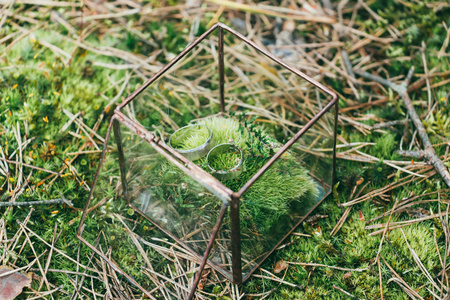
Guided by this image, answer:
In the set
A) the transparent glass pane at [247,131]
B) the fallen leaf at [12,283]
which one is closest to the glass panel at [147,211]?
the transparent glass pane at [247,131]

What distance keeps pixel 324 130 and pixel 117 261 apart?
3.31ft

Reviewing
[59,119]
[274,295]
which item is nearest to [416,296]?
[274,295]

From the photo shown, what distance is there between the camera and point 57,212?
2082 mm

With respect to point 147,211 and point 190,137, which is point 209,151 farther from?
point 147,211

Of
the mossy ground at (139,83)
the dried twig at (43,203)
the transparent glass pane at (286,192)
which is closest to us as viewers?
the transparent glass pane at (286,192)

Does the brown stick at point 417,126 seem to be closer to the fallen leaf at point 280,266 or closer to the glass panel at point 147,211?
the fallen leaf at point 280,266

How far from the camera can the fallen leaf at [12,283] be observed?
1847 millimetres

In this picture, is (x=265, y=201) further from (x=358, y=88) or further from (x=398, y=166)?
(x=358, y=88)

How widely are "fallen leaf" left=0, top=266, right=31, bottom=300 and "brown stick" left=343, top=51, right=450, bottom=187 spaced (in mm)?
1753

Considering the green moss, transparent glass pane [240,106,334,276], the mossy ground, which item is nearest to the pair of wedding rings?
the green moss

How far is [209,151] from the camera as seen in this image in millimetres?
1941

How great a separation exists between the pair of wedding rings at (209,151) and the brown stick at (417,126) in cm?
87

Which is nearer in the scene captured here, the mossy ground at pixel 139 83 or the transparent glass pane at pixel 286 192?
the transparent glass pane at pixel 286 192

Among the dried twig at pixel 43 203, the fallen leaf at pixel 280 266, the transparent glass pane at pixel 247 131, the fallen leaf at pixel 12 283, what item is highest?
the transparent glass pane at pixel 247 131
